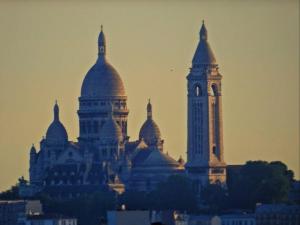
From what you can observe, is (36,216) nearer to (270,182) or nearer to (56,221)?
(56,221)

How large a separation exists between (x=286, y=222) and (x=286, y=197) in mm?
15788

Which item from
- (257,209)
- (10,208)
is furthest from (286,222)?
(10,208)

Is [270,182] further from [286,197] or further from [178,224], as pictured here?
[178,224]

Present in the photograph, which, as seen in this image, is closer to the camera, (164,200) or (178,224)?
(178,224)

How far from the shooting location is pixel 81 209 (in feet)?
632

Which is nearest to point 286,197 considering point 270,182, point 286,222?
point 270,182

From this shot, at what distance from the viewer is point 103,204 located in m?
194

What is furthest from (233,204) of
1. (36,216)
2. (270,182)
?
(36,216)

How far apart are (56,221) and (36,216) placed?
2864mm

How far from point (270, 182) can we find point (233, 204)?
95.6 inches

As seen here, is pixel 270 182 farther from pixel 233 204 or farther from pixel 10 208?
pixel 10 208

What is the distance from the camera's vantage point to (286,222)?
7180 inches

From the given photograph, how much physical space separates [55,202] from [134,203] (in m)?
10.8

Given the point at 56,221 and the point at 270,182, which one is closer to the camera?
the point at 56,221
